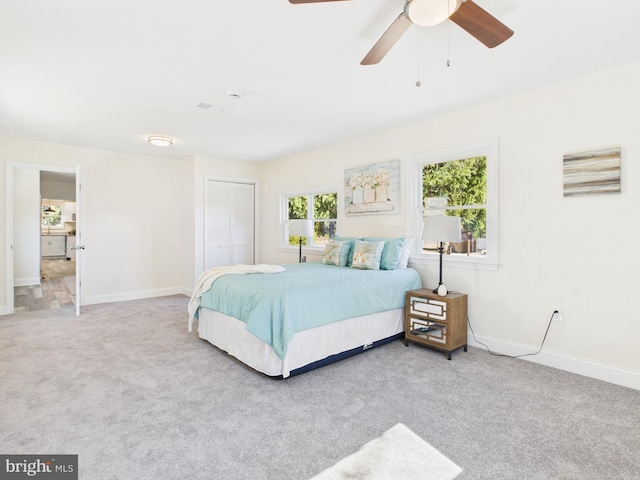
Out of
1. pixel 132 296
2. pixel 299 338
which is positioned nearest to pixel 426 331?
pixel 299 338

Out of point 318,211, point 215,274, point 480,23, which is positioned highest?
point 480,23

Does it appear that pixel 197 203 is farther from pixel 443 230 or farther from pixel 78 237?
pixel 443 230

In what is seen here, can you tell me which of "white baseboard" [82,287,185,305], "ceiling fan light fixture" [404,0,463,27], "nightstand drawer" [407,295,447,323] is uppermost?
"ceiling fan light fixture" [404,0,463,27]

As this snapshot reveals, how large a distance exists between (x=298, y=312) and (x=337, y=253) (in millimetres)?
1648

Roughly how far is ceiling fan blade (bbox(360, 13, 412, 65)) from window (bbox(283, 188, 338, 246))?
10.00ft

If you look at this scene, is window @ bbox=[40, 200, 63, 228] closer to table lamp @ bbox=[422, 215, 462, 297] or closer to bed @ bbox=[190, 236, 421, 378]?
bed @ bbox=[190, 236, 421, 378]

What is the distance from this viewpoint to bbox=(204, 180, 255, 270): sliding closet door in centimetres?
597

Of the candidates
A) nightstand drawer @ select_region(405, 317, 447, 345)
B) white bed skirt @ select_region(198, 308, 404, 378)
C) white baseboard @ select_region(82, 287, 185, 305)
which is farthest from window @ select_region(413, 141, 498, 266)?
white baseboard @ select_region(82, 287, 185, 305)

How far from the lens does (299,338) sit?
2.74 meters

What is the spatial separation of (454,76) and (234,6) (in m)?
1.80

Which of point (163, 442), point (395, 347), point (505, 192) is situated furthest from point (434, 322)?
point (163, 442)

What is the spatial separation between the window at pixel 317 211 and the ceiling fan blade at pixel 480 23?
10.9ft

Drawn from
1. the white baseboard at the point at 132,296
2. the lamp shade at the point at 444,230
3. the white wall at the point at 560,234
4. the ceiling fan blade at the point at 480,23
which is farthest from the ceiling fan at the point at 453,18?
the white baseboard at the point at 132,296

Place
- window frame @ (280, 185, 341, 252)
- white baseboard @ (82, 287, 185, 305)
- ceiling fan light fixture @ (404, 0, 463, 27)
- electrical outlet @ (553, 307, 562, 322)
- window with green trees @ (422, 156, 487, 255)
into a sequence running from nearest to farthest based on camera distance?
ceiling fan light fixture @ (404, 0, 463, 27) < electrical outlet @ (553, 307, 562, 322) < window with green trees @ (422, 156, 487, 255) < window frame @ (280, 185, 341, 252) < white baseboard @ (82, 287, 185, 305)
